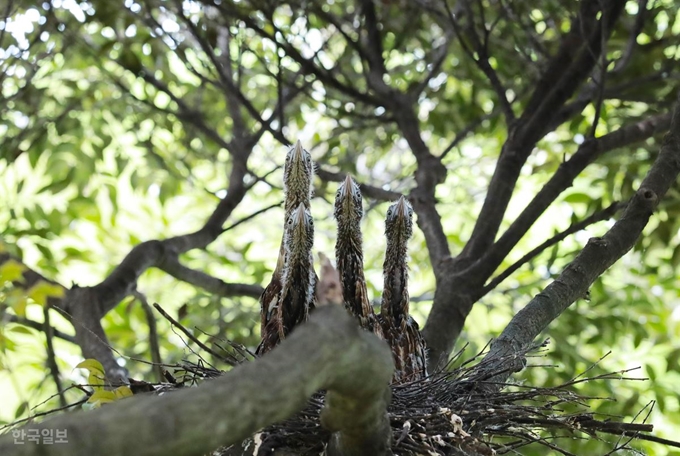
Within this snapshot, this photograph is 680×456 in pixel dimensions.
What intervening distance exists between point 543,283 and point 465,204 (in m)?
1.66

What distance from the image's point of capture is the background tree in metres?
3.40

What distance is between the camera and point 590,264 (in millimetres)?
2578

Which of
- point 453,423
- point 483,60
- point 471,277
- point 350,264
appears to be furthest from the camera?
point 483,60

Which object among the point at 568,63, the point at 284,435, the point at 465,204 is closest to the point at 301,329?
the point at 284,435

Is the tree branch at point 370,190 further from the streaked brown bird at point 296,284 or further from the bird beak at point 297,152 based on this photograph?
the streaked brown bird at point 296,284

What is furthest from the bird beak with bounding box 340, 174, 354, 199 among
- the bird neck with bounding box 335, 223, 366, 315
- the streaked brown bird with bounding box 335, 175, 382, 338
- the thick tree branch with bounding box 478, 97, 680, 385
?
the thick tree branch with bounding box 478, 97, 680, 385

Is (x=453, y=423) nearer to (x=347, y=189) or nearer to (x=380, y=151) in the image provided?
(x=347, y=189)

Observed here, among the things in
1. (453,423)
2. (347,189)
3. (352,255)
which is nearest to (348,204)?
(347,189)

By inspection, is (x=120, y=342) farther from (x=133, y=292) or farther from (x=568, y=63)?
(x=568, y=63)

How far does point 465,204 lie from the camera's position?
6.01 meters

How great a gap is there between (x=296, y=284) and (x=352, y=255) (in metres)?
0.30

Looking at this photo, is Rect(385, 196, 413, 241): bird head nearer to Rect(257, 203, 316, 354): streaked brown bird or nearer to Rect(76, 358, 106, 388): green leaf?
Rect(257, 203, 316, 354): streaked brown bird

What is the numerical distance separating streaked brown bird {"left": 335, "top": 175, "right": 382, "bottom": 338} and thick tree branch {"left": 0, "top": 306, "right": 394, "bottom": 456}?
53.9 inches

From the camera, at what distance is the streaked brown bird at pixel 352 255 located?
2869mm
